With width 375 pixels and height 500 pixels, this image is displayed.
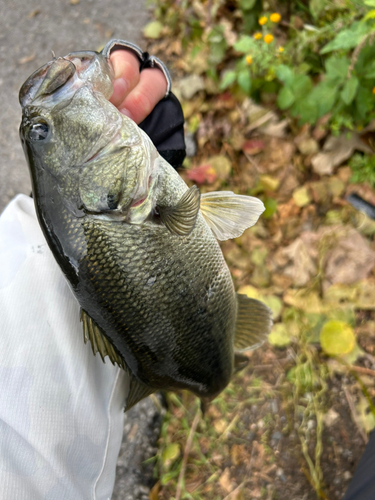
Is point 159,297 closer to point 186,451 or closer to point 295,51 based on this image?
point 186,451

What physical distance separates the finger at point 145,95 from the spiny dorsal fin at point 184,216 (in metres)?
0.62

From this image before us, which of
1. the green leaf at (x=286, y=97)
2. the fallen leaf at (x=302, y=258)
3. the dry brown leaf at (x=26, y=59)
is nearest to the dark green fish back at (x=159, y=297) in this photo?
the fallen leaf at (x=302, y=258)

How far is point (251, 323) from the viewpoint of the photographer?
180cm

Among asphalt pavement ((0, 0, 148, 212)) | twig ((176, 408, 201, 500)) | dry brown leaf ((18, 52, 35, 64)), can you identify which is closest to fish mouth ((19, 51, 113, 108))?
twig ((176, 408, 201, 500))

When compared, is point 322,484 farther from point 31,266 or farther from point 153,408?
point 31,266

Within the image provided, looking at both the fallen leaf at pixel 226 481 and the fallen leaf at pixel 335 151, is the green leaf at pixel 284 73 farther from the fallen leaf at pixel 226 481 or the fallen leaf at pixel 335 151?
the fallen leaf at pixel 226 481

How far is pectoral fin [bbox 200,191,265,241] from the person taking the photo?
58.2 inches

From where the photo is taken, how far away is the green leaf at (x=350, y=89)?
1.81m

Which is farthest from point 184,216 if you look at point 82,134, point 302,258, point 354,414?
point 354,414

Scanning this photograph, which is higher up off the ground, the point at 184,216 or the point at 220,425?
the point at 184,216

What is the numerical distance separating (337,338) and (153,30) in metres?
2.99

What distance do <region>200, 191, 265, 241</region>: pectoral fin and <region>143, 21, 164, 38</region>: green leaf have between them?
2.45m

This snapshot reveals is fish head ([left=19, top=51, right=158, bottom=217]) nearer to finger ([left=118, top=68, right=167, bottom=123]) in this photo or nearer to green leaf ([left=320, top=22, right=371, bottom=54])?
finger ([left=118, top=68, right=167, bottom=123])

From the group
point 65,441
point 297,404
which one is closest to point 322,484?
point 297,404
